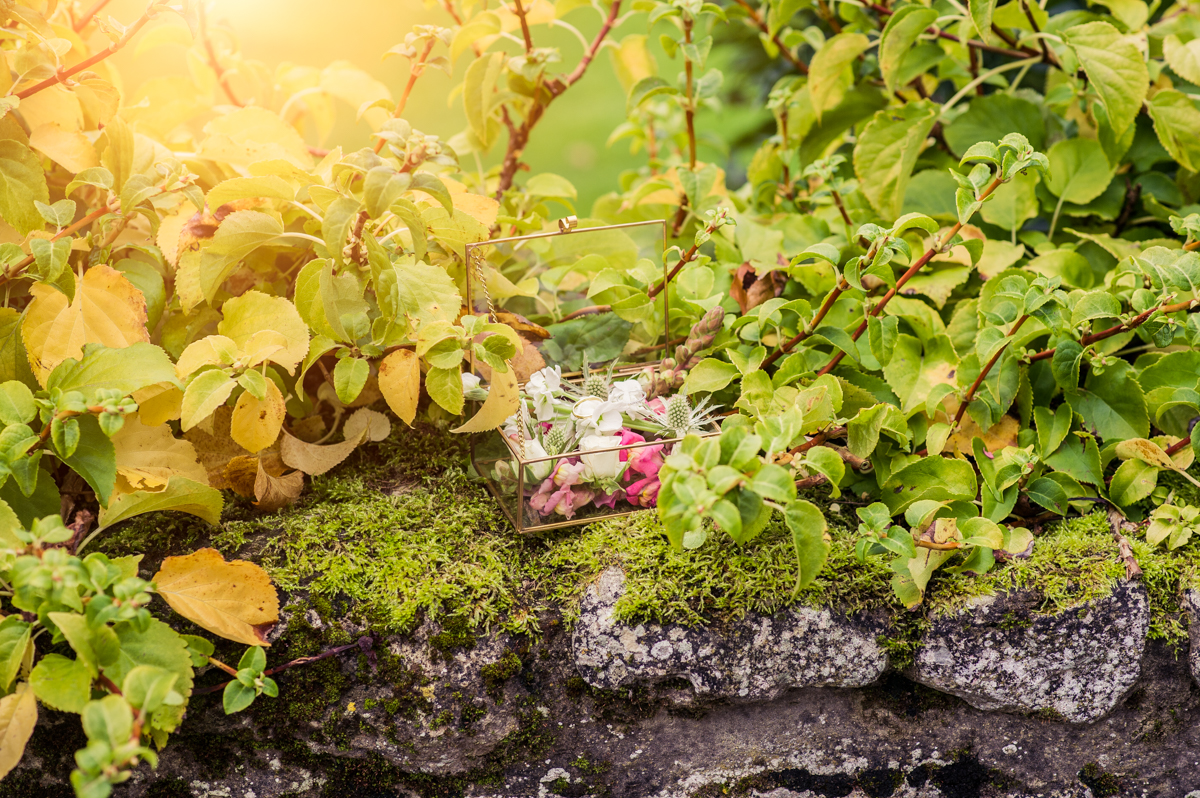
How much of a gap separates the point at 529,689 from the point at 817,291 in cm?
75

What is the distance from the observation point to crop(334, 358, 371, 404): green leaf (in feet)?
3.37

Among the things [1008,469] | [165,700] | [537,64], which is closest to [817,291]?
[1008,469]

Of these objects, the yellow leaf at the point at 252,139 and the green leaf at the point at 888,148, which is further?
Answer: the green leaf at the point at 888,148

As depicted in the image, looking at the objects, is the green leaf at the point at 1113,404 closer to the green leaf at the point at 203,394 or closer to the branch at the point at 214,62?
the green leaf at the point at 203,394

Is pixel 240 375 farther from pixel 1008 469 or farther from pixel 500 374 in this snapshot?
pixel 1008 469

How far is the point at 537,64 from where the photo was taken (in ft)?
4.63

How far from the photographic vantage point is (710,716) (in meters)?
1.02

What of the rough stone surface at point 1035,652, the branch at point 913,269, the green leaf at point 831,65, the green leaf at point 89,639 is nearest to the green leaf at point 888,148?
the green leaf at point 831,65

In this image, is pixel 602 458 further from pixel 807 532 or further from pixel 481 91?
pixel 481 91

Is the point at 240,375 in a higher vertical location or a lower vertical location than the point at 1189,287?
higher

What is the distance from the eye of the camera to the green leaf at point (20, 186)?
99 centimetres

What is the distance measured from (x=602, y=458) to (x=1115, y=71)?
1047 mm

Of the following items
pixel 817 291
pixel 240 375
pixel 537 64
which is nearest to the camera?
pixel 240 375

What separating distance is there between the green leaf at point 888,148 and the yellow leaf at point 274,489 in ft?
3.40
